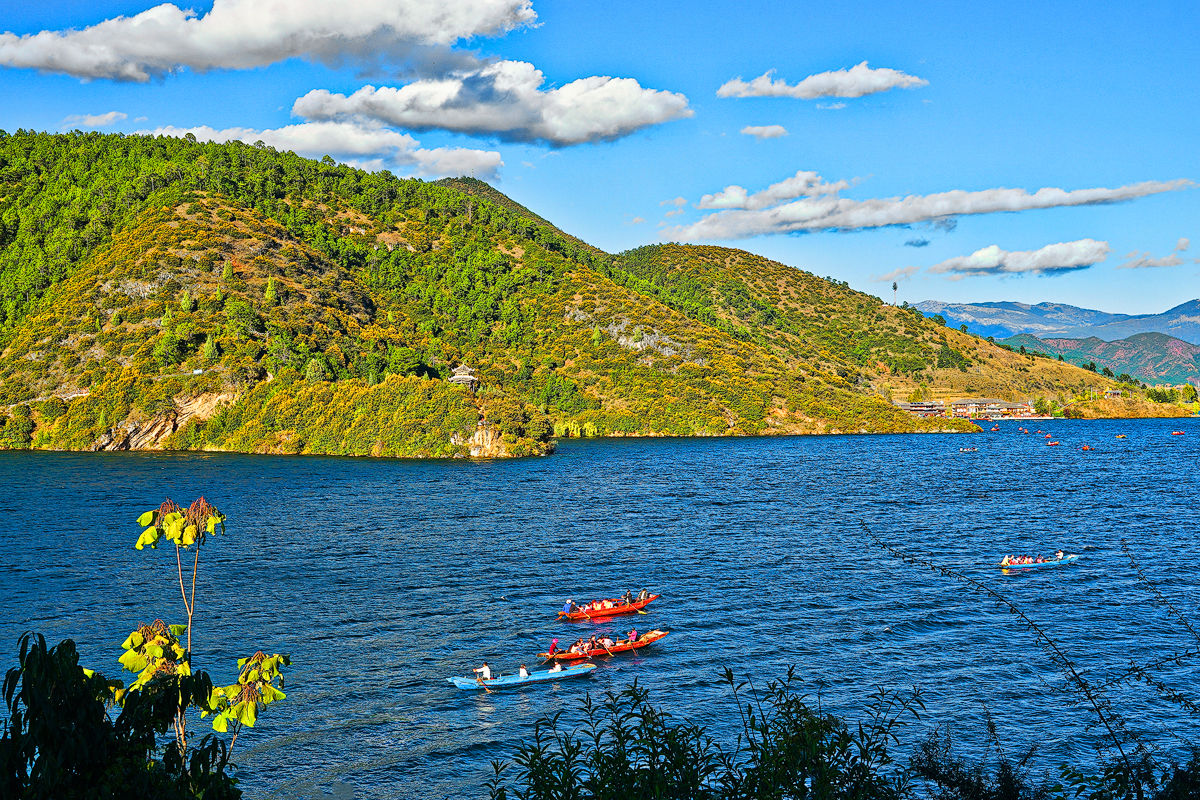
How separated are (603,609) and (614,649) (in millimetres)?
7574

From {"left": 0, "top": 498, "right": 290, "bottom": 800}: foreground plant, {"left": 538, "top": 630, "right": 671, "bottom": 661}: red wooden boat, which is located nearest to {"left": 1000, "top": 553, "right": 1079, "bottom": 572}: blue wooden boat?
{"left": 538, "top": 630, "right": 671, "bottom": 661}: red wooden boat

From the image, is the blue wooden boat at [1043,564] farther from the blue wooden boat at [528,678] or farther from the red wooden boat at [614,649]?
the blue wooden boat at [528,678]

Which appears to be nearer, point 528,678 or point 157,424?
point 528,678

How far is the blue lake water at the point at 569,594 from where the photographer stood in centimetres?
4484

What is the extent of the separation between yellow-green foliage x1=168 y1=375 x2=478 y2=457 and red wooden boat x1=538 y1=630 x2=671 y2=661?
136 m

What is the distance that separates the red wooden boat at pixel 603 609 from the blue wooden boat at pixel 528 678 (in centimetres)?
980

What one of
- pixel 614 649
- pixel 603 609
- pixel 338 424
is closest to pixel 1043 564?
pixel 603 609

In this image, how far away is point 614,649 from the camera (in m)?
55.5

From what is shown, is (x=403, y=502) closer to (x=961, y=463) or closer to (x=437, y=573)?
(x=437, y=573)

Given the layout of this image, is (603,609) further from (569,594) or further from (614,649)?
(569,594)

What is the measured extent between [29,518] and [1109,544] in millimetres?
124812

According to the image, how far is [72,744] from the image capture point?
48.1 ft

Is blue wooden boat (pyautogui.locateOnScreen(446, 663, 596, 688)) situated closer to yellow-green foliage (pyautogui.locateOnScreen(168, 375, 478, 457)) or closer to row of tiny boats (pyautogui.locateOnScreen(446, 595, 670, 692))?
row of tiny boats (pyautogui.locateOnScreen(446, 595, 670, 692))

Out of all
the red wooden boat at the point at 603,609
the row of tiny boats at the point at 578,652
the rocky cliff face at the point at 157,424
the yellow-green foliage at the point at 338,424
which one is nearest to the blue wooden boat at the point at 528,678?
the row of tiny boats at the point at 578,652
